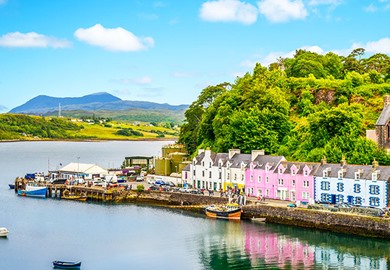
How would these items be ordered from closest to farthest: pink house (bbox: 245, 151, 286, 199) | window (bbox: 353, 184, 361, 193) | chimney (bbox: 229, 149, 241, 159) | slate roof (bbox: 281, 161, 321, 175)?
window (bbox: 353, 184, 361, 193) → slate roof (bbox: 281, 161, 321, 175) → pink house (bbox: 245, 151, 286, 199) → chimney (bbox: 229, 149, 241, 159)

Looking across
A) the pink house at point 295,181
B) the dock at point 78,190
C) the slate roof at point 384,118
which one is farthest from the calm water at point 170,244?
the slate roof at point 384,118

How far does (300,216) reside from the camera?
57.1 meters

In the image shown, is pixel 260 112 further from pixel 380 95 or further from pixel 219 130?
pixel 380 95

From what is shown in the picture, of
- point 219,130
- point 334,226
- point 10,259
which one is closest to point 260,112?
point 219,130

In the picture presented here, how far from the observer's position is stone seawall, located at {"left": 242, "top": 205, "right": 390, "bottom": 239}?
5131 cm

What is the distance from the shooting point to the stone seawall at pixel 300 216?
51625 mm

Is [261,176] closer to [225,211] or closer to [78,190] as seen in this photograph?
[225,211]

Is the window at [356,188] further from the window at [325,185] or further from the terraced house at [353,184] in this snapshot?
the window at [325,185]

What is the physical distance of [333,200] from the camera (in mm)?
59875

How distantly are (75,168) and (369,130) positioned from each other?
44390 mm

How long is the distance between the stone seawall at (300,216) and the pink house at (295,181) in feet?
13.6

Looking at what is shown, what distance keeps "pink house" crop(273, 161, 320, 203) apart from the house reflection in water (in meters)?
9.27

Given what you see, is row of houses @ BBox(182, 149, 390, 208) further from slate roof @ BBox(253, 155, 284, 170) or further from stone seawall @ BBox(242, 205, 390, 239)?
stone seawall @ BBox(242, 205, 390, 239)

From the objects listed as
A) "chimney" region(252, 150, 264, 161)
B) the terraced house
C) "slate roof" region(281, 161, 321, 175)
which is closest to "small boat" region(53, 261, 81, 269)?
the terraced house
